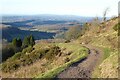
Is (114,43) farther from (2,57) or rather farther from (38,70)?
(2,57)

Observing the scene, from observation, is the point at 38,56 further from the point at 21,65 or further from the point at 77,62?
the point at 77,62

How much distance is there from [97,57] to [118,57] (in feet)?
20.5

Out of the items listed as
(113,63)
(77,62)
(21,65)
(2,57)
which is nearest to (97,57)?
(77,62)

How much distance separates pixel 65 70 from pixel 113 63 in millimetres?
4805

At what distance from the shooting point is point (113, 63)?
2908 cm

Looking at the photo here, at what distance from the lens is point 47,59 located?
4606 cm

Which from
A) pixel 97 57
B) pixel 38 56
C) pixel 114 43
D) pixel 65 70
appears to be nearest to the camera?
pixel 65 70

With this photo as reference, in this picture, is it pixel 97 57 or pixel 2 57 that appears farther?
pixel 2 57

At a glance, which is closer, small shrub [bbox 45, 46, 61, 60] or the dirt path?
the dirt path

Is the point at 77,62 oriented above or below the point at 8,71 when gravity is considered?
above

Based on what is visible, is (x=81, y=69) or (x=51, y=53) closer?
(x=81, y=69)

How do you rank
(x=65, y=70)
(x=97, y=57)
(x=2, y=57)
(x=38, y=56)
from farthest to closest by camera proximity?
1. (x=2, y=57)
2. (x=38, y=56)
3. (x=97, y=57)
4. (x=65, y=70)

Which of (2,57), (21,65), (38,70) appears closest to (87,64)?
(38,70)

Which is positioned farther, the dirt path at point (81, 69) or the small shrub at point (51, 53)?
the small shrub at point (51, 53)
